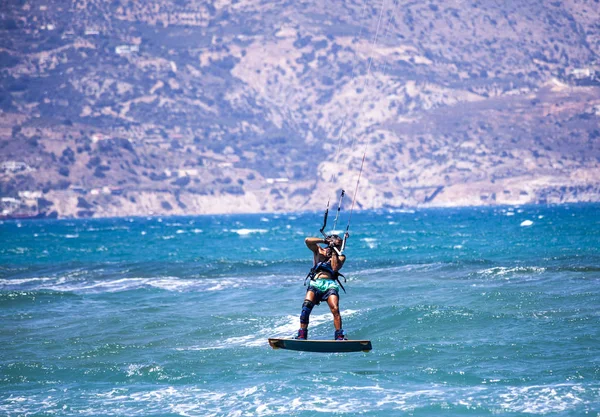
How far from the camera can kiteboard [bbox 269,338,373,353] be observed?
1875cm

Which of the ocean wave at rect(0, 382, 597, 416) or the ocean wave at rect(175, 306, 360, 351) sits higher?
the ocean wave at rect(175, 306, 360, 351)

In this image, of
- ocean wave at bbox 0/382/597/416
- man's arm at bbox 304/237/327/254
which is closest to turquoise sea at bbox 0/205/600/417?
ocean wave at bbox 0/382/597/416

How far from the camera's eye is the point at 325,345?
745 inches

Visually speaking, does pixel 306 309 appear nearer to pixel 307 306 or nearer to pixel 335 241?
pixel 307 306

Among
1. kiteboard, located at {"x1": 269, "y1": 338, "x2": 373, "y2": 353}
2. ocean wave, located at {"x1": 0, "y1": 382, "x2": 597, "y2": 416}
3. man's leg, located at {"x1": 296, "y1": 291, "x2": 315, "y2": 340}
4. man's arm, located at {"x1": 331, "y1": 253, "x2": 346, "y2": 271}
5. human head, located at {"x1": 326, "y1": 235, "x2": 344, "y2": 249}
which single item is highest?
human head, located at {"x1": 326, "y1": 235, "x2": 344, "y2": 249}

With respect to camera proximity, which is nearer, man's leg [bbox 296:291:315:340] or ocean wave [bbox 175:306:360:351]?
man's leg [bbox 296:291:315:340]

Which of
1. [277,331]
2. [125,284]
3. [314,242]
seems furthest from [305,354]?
[125,284]

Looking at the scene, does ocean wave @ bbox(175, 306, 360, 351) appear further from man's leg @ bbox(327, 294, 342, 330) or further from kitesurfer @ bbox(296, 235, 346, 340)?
man's leg @ bbox(327, 294, 342, 330)

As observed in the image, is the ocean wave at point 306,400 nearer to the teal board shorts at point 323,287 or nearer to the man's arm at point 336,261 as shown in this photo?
the teal board shorts at point 323,287

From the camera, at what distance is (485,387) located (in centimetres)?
1853

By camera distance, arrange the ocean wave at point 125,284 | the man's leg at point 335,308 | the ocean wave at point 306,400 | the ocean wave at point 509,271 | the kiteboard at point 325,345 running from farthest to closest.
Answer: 1. the ocean wave at point 125,284
2. the ocean wave at point 509,271
3. the man's leg at point 335,308
4. the kiteboard at point 325,345
5. the ocean wave at point 306,400

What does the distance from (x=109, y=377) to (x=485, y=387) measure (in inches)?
296

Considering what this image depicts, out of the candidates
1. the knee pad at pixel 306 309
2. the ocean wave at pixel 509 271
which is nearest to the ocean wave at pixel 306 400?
the knee pad at pixel 306 309

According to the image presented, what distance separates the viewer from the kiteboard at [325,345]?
18.8 m
